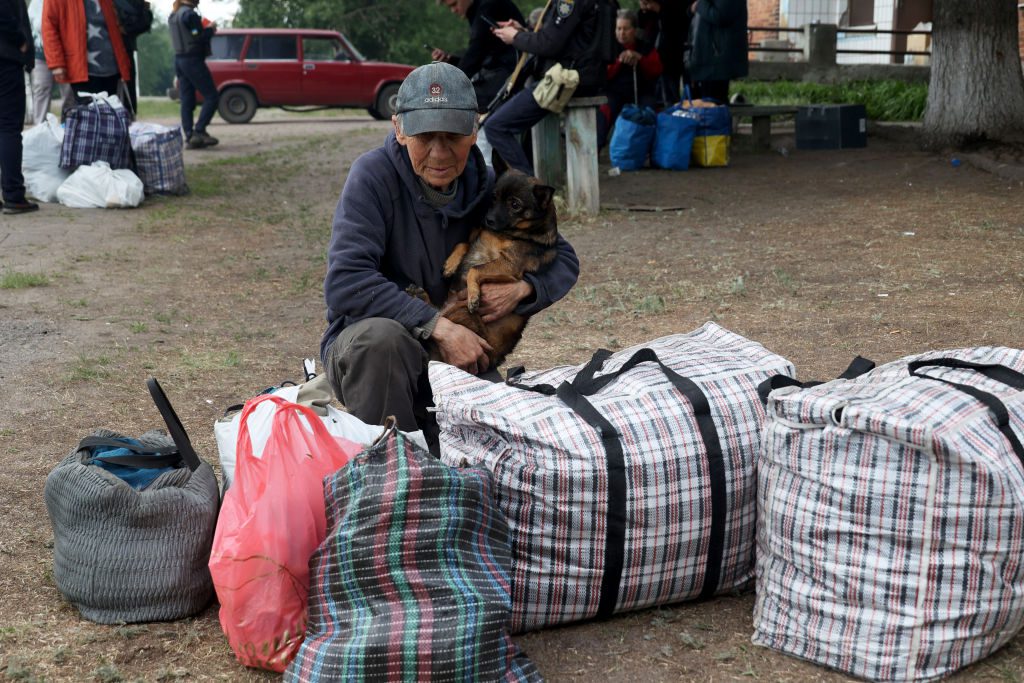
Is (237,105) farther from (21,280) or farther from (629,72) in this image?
(21,280)

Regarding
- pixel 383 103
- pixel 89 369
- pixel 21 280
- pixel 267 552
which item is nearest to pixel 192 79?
pixel 21 280

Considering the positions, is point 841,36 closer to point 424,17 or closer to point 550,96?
point 424,17

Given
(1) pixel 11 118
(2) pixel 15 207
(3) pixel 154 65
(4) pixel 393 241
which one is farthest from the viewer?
(3) pixel 154 65

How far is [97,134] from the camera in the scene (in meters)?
9.24

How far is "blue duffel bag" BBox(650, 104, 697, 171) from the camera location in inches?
438

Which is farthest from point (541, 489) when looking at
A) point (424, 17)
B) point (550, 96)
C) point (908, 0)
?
point (424, 17)

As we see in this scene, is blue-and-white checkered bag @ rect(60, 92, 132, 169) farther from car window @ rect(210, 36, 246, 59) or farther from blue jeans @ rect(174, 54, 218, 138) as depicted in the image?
car window @ rect(210, 36, 246, 59)

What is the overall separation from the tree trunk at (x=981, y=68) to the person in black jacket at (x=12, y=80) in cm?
853

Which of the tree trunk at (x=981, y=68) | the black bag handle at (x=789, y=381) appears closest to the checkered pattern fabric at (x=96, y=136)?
the black bag handle at (x=789, y=381)

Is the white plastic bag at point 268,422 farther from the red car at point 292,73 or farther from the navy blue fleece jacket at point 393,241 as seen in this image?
the red car at point 292,73

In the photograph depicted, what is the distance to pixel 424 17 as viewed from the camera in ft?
118

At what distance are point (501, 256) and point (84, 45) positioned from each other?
7478 mm

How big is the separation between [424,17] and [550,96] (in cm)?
2969

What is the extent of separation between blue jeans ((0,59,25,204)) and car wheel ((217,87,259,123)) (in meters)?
13.3
